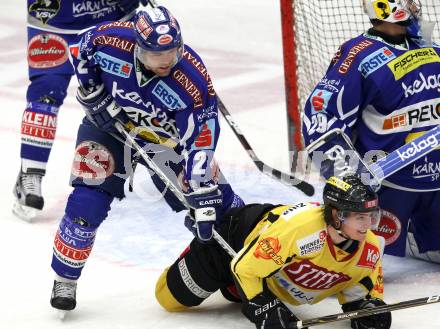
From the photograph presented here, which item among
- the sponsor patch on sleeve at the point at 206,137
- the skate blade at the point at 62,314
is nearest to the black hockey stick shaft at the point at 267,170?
the sponsor patch on sleeve at the point at 206,137

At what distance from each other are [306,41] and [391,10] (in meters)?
1.54

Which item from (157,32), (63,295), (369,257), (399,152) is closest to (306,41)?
(399,152)

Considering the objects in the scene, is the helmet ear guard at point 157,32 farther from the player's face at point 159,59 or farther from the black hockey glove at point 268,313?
the black hockey glove at point 268,313

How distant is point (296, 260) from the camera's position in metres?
3.76

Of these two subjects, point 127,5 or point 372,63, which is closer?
point 372,63

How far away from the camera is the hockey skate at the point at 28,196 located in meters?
5.12

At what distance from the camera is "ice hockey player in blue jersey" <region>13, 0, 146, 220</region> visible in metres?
5.15

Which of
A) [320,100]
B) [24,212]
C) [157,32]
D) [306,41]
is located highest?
[157,32]

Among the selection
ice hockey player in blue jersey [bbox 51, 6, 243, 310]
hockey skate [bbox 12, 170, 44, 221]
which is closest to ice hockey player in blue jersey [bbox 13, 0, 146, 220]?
hockey skate [bbox 12, 170, 44, 221]

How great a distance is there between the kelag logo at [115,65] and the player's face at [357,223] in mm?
935

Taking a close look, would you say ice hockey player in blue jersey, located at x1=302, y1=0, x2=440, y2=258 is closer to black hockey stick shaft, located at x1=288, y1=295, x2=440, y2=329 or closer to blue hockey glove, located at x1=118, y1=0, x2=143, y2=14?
black hockey stick shaft, located at x1=288, y1=295, x2=440, y2=329

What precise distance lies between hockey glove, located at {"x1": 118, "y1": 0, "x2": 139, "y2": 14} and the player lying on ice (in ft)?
5.17

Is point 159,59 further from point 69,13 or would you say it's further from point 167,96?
point 69,13

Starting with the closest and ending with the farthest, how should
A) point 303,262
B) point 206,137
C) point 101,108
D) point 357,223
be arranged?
1. point 357,223
2. point 303,262
3. point 206,137
4. point 101,108
